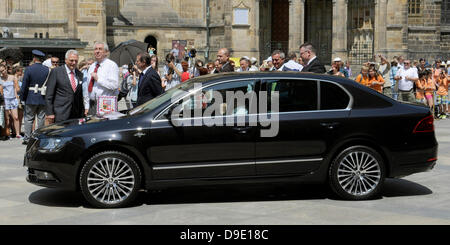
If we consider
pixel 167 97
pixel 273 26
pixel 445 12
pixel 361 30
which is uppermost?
pixel 445 12

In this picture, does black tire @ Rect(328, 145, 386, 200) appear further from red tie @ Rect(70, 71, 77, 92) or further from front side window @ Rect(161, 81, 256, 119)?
red tie @ Rect(70, 71, 77, 92)

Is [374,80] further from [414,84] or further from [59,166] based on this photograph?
[59,166]

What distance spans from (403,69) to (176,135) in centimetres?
1349

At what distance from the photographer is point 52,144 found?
8266 millimetres

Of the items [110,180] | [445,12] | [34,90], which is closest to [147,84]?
[110,180]

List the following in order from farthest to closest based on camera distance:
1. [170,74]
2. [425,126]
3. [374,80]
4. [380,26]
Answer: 1. [380,26]
2. [374,80]
3. [170,74]
4. [425,126]

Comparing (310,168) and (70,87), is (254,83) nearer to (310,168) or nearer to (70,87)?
(310,168)

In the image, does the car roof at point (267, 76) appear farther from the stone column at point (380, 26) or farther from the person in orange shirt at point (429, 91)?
the stone column at point (380, 26)

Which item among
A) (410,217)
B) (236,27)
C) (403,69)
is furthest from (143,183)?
(236,27)

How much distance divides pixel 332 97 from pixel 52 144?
11.6 feet

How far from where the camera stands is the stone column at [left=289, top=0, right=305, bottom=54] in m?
37.4

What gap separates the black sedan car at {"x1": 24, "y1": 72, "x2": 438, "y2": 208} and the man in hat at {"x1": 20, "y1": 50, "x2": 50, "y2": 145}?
6.16 m

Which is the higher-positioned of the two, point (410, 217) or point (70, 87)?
point (70, 87)
